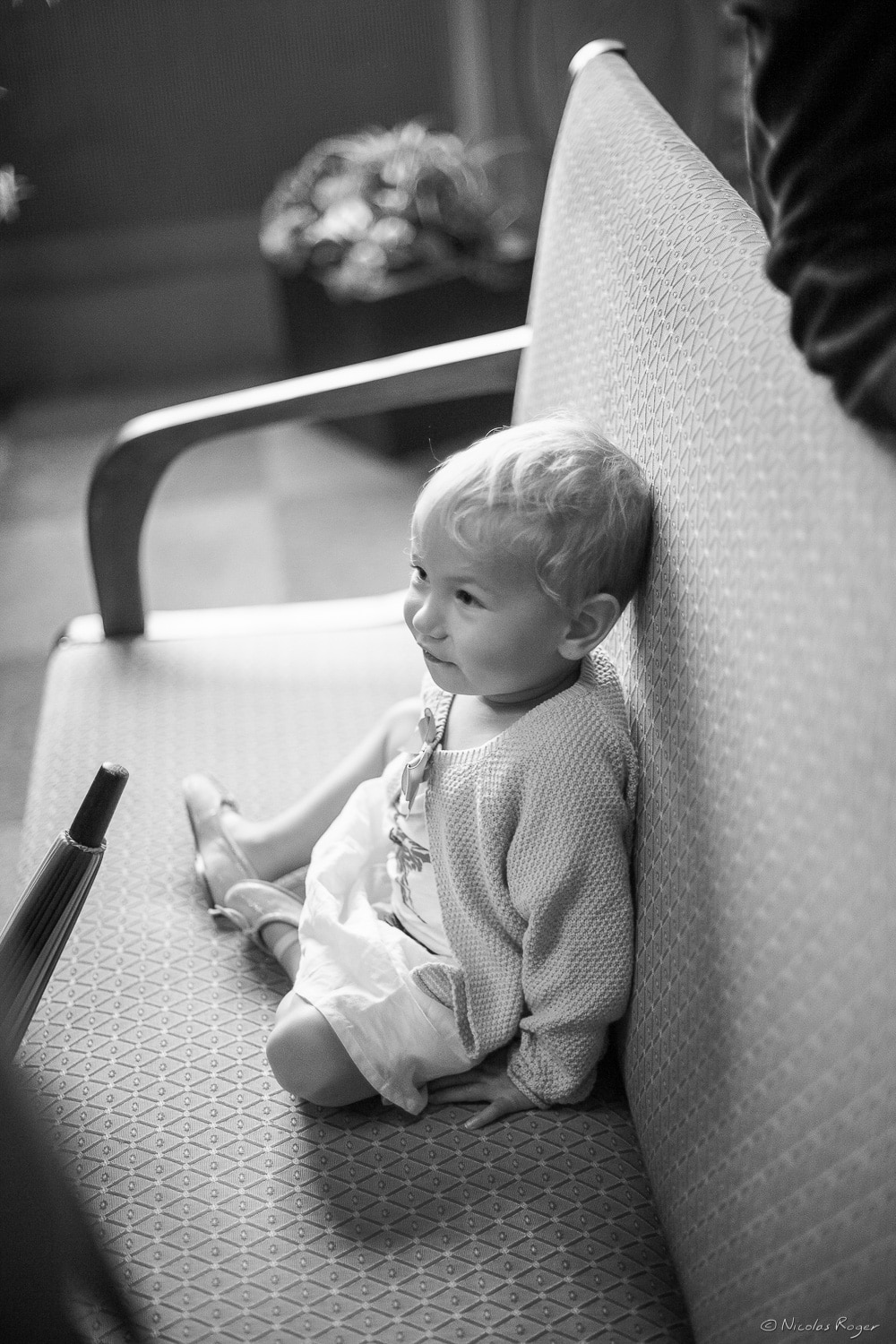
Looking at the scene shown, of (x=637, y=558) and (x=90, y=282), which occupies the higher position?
(x=637, y=558)

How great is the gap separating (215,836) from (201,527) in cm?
172

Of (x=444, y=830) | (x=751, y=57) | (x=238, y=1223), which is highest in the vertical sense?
(x=751, y=57)

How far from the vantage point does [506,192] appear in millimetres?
3578

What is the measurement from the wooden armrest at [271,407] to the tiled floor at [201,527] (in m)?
0.62

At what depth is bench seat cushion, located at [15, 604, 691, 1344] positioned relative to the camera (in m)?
0.77

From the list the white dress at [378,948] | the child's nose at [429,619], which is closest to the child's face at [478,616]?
the child's nose at [429,619]

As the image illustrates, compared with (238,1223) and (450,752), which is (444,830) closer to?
(450,752)

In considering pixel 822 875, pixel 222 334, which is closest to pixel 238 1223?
pixel 822 875

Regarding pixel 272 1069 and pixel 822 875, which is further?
pixel 272 1069

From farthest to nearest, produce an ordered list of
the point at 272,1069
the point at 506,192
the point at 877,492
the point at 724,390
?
the point at 506,192, the point at 272,1069, the point at 724,390, the point at 877,492

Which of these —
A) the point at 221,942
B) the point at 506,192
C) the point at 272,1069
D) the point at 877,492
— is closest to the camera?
the point at 877,492

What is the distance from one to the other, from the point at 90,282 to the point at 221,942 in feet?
9.67
